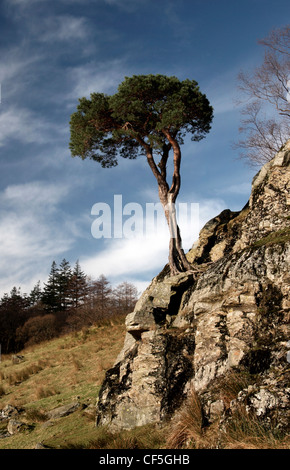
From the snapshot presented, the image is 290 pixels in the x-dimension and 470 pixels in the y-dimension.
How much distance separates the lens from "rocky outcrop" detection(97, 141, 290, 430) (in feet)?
→ 18.6

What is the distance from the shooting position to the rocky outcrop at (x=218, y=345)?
5.66m

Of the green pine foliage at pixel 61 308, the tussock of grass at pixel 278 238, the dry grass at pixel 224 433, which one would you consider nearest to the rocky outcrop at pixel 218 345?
the tussock of grass at pixel 278 238

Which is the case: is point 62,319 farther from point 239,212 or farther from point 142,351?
point 142,351

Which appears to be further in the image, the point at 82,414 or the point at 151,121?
the point at 151,121

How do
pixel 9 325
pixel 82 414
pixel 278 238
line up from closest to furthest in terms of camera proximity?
pixel 278 238 < pixel 82 414 < pixel 9 325

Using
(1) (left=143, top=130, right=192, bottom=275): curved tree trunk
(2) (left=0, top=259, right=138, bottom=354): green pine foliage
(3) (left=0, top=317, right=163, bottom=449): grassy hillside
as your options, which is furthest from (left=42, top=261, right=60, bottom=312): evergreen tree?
(1) (left=143, top=130, right=192, bottom=275): curved tree trunk

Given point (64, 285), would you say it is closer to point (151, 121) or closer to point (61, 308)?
point (61, 308)

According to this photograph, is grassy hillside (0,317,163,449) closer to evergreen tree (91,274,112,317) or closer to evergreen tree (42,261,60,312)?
evergreen tree (91,274,112,317)

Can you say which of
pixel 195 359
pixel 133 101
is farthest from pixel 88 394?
pixel 133 101

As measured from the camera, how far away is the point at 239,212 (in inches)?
611

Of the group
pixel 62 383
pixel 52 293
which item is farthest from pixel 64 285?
pixel 62 383

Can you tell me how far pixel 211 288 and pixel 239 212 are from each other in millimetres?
7931

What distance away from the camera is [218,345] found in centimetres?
700

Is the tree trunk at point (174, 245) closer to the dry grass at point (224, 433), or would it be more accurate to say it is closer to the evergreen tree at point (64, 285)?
the dry grass at point (224, 433)
